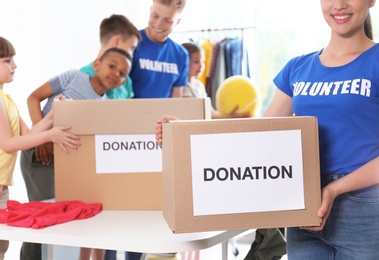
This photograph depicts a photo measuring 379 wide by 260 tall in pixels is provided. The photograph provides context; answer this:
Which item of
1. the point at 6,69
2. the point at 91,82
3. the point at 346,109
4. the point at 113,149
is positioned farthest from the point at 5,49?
the point at 346,109

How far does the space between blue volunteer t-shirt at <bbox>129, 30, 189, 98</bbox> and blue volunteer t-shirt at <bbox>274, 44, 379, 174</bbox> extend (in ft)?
4.89

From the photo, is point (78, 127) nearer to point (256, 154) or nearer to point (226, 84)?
point (256, 154)

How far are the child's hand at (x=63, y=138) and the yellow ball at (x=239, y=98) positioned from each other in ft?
5.71

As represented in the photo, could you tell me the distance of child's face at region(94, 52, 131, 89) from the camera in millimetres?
2254

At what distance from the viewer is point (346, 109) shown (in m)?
1.26

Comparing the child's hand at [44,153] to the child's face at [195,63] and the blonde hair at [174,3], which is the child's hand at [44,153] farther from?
the child's face at [195,63]

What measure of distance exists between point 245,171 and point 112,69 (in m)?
1.12

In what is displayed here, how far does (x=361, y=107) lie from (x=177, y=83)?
170cm

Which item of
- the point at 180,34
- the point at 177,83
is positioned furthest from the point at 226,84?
the point at 180,34

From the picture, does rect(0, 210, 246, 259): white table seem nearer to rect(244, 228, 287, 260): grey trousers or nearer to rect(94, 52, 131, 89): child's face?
rect(244, 228, 287, 260): grey trousers

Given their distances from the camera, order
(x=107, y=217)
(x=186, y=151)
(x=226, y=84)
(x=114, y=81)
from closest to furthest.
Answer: (x=186, y=151)
(x=107, y=217)
(x=114, y=81)
(x=226, y=84)

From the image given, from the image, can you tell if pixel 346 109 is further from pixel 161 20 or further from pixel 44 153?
pixel 161 20

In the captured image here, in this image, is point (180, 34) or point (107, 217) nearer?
point (107, 217)

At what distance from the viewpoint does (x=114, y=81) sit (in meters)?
2.27
